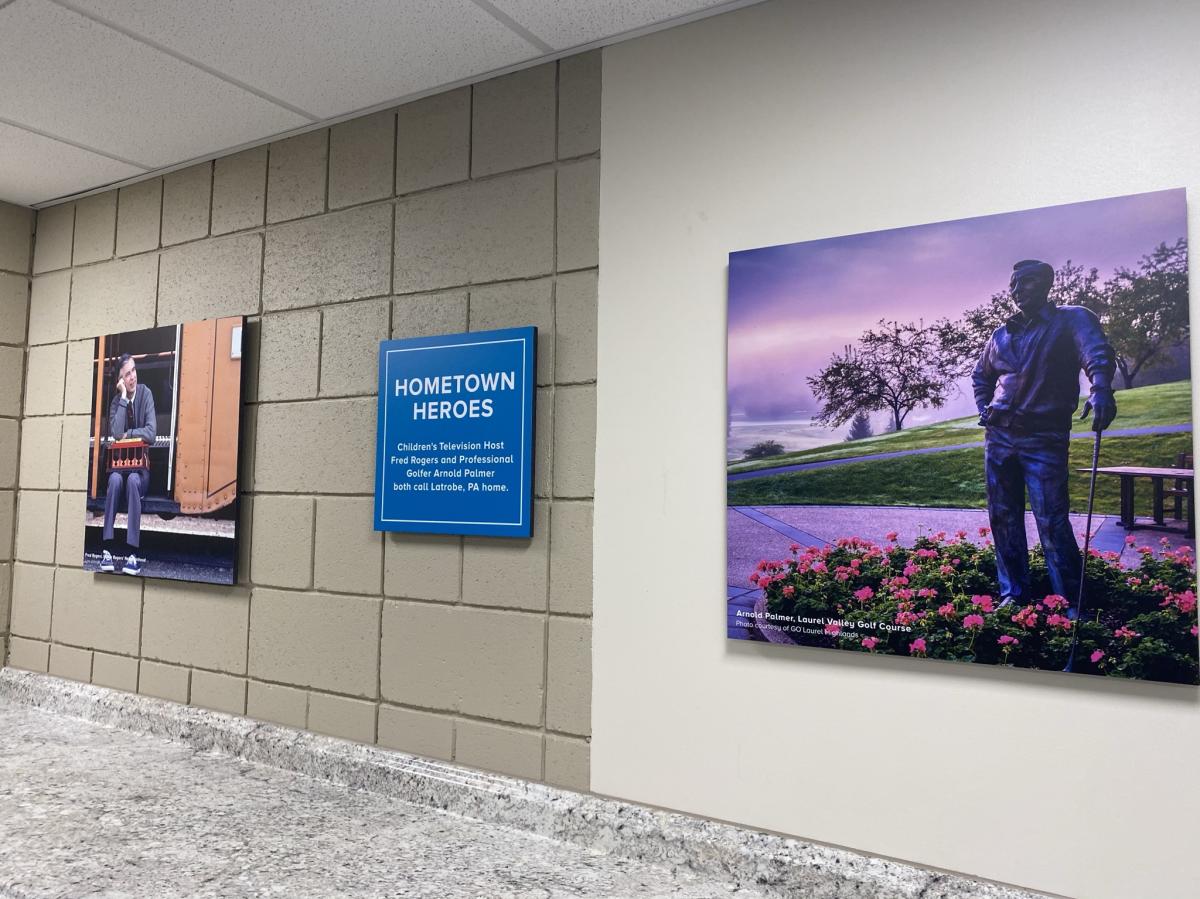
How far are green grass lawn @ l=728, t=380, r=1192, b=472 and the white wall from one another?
0.21 metres

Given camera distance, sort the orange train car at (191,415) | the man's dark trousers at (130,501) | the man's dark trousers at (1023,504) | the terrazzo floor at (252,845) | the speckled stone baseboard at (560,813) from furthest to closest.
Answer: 1. the man's dark trousers at (130,501)
2. the orange train car at (191,415)
3. the terrazzo floor at (252,845)
4. the speckled stone baseboard at (560,813)
5. the man's dark trousers at (1023,504)

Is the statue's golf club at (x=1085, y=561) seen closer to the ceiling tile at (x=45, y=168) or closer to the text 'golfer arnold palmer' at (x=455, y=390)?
the text 'golfer arnold palmer' at (x=455, y=390)

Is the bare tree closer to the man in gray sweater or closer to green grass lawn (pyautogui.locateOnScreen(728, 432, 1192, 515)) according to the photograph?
green grass lawn (pyautogui.locateOnScreen(728, 432, 1192, 515))

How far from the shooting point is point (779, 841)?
6.36 feet

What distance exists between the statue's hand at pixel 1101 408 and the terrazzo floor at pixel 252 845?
1235 millimetres

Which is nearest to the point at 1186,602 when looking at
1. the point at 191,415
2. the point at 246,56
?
the point at 246,56

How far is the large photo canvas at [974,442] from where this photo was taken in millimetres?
1623

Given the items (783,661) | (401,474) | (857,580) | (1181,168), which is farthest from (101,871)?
(1181,168)

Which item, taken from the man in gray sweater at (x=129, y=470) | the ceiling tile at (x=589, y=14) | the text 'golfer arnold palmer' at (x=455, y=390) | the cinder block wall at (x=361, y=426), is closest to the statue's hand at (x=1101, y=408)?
the cinder block wall at (x=361, y=426)

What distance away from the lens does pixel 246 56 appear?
2453mm

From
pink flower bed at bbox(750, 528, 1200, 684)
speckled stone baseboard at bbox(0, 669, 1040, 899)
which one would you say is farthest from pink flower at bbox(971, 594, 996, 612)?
speckled stone baseboard at bbox(0, 669, 1040, 899)

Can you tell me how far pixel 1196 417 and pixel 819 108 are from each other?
1.06m

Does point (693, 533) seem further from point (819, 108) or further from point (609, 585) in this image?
point (819, 108)

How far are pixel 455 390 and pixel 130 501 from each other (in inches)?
64.2
